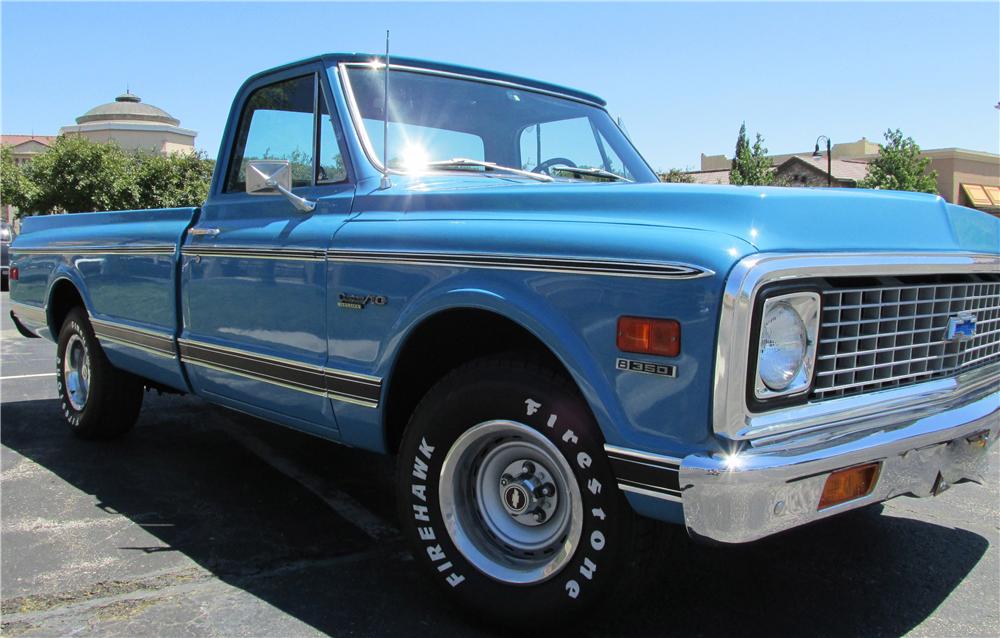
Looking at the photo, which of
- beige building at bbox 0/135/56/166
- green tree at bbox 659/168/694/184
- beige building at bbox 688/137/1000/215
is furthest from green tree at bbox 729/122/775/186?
beige building at bbox 0/135/56/166

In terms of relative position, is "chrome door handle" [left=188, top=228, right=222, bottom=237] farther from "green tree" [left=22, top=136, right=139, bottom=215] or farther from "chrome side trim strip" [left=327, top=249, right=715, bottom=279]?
"green tree" [left=22, top=136, right=139, bottom=215]

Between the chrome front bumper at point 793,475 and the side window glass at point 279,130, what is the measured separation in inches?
88.5

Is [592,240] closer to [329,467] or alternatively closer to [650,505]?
[650,505]

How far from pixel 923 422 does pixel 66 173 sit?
123 ft

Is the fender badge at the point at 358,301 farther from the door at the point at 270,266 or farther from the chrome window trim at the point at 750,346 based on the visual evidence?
the chrome window trim at the point at 750,346

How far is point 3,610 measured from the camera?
277 centimetres

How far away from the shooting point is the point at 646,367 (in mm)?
2074

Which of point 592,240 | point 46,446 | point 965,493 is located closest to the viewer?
point 592,240

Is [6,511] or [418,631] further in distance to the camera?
[6,511]

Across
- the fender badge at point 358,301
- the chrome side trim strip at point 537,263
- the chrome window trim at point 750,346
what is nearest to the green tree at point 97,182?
Answer: the fender badge at point 358,301

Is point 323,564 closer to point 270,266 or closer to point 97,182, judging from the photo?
point 270,266

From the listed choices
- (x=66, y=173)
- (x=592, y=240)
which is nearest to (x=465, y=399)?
(x=592, y=240)

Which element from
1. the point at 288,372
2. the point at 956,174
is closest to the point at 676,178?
the point at 288,372

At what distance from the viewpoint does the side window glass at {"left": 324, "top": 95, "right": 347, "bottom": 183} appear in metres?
3.34
